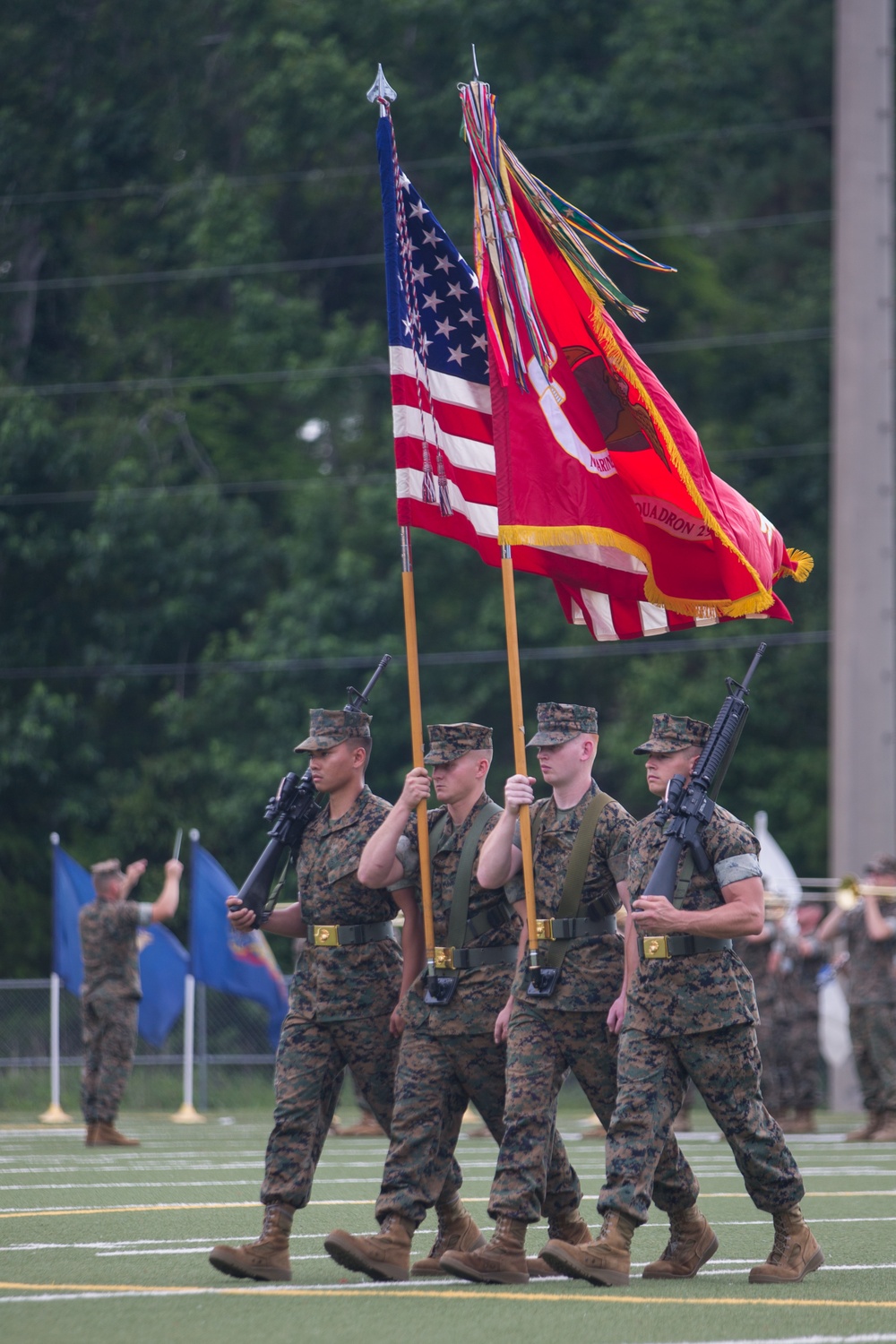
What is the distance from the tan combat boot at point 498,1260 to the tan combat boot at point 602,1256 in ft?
0.52

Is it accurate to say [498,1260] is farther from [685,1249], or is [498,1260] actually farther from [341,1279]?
[685,1249]

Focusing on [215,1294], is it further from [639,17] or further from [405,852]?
[639,17]

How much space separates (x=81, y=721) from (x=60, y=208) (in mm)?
8852

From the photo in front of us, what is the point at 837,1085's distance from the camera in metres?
Answer: 26.2

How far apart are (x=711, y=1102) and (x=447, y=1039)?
41.1 inches

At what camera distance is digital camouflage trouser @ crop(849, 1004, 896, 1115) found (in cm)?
1869

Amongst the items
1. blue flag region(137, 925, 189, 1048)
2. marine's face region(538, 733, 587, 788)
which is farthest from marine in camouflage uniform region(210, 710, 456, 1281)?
blue flag region(137, 925, 189, 1048)

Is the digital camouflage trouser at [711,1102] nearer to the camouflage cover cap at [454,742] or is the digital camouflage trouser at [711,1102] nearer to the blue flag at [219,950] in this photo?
the camouflage cover cap at [454,742]

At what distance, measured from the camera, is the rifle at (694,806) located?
8625mm

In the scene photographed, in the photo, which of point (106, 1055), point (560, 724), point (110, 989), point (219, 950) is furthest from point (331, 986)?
point (219, 950)

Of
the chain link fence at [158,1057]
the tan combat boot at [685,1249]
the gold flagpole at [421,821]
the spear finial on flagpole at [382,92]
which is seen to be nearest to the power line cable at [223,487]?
the chain link fence at [158,1057]

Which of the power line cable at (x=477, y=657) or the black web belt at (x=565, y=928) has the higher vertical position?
the power line cable at (x=477, y=657)

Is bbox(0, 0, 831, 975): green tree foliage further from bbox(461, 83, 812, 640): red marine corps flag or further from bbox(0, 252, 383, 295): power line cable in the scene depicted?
bbox(461, 83, 812, 640): red marine corps flag

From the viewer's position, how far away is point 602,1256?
8.36 m
